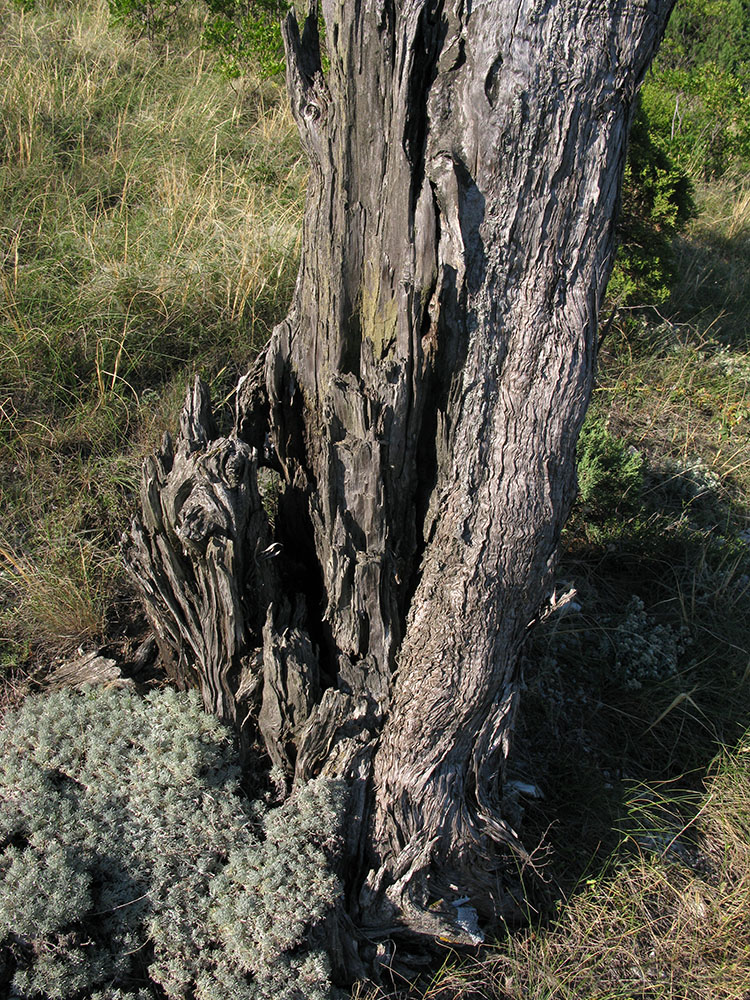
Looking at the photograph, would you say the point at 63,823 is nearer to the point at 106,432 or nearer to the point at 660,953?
the point at 106,432

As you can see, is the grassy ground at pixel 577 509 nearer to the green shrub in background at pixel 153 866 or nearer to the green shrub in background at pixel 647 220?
the green shrub in background at pixel 647 220

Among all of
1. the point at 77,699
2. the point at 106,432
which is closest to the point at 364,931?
the point at 77,699

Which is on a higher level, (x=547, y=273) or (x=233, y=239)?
(x=547, y=273)

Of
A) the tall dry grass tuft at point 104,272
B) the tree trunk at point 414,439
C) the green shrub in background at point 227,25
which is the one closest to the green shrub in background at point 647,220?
the tall dry grass tuft at point 104,272

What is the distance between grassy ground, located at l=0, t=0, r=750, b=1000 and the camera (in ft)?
9.25

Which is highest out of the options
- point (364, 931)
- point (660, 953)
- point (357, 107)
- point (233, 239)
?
point (357, 107)

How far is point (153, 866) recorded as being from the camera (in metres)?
2.24

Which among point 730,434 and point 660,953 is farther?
point 730,434

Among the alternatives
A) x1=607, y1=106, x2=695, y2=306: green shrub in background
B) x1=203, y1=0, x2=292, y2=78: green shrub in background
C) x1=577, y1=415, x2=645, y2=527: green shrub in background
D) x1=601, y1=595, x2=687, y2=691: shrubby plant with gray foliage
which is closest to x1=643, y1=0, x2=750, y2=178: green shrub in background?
x1=607, y1=106, x2=695, y2=306: green shrub in background

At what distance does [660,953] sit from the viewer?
2.69 metres

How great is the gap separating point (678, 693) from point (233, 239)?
373cm

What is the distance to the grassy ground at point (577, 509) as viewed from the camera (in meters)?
2.82

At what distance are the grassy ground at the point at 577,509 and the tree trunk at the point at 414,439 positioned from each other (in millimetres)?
570

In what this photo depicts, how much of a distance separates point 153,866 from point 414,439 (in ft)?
5.27
